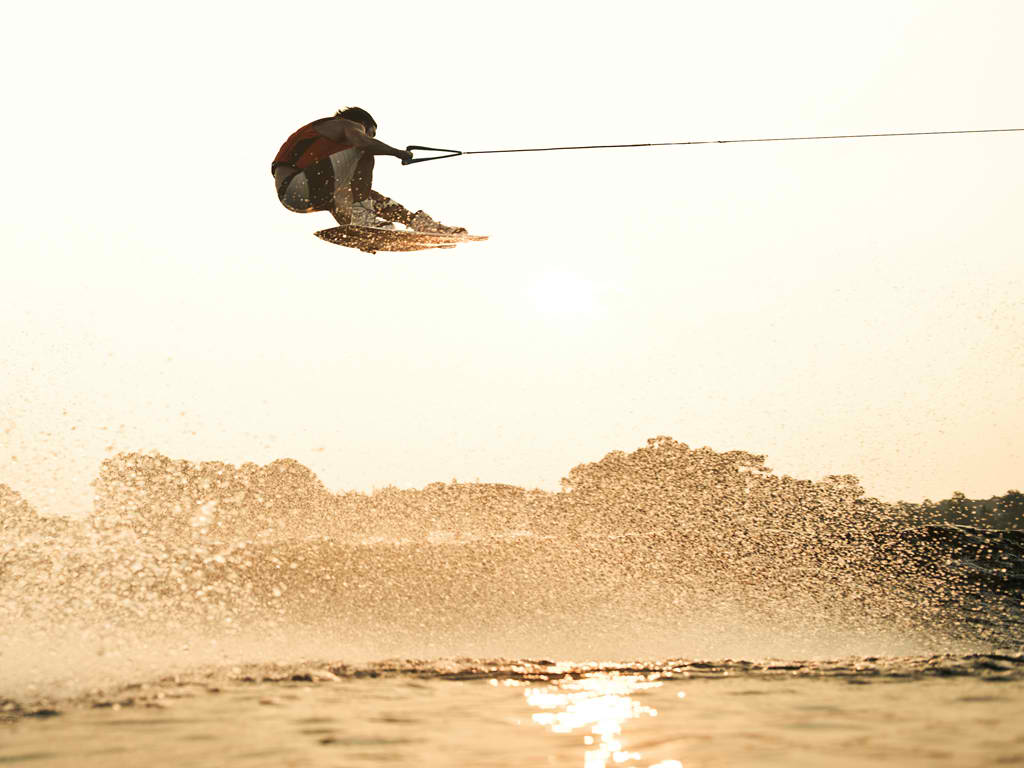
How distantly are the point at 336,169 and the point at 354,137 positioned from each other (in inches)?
22.9

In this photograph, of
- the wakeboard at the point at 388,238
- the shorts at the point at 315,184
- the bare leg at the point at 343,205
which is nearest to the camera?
the shorts at the point at 315,184

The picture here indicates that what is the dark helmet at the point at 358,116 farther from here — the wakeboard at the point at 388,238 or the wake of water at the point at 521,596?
the wake of water at the point at 521,596

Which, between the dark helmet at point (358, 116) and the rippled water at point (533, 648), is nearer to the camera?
the rippled water at point (533, 648)

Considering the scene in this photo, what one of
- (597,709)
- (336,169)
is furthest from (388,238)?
(597,709)

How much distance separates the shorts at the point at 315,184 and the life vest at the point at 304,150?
56mm

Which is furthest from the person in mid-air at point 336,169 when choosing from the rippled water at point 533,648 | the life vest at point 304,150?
the rippled water at point 533,648

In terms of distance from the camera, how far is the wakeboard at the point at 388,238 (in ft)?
38.9

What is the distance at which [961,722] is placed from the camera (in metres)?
6.39

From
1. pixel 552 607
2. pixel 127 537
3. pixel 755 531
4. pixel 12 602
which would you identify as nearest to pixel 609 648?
pixel 552 607

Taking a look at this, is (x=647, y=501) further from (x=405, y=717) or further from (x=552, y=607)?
(x=405, y=717)

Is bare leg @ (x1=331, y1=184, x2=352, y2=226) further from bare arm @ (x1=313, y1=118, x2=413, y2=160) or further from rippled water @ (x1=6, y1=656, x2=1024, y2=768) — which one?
rippled water @ (x1=6, y1=656, x2=1024, y2=768)

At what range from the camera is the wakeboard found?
1187 centimetres

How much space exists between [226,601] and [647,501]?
50.6 meters

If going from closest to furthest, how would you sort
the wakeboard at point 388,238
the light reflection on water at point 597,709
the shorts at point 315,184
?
1. the light reflection on water at point 597,709
2. the shorts at point 315,184
3. the wakeboard at point 388,238
